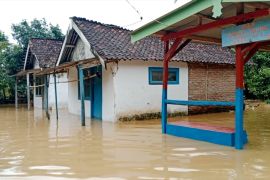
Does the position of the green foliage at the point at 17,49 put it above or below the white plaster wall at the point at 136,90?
above

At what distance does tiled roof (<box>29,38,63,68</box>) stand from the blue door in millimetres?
6980

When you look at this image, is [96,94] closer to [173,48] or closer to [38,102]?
[173,48]

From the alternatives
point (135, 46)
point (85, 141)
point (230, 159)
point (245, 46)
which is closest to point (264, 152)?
point (230, 159)

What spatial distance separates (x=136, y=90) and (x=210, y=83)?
169 inches

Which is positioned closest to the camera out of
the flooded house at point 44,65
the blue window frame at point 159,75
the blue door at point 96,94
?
the blue window frame at point 159,75

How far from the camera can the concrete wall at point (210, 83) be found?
596 inches

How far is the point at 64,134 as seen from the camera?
32.7 ft

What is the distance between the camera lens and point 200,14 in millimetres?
7516

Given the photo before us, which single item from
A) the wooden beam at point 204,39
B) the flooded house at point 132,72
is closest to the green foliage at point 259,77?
the flooded house at point 132,72

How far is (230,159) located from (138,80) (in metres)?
7.52

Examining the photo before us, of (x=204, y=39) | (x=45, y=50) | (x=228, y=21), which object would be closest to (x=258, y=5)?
(x=228, y=21)

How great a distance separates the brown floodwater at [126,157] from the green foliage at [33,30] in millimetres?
19874

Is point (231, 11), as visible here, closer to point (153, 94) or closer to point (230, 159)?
A: point (230, 159)

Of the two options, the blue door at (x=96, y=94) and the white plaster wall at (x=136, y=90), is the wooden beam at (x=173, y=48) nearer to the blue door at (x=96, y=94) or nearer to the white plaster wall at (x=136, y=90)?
the white plaster wall at (x=136, y=90)
